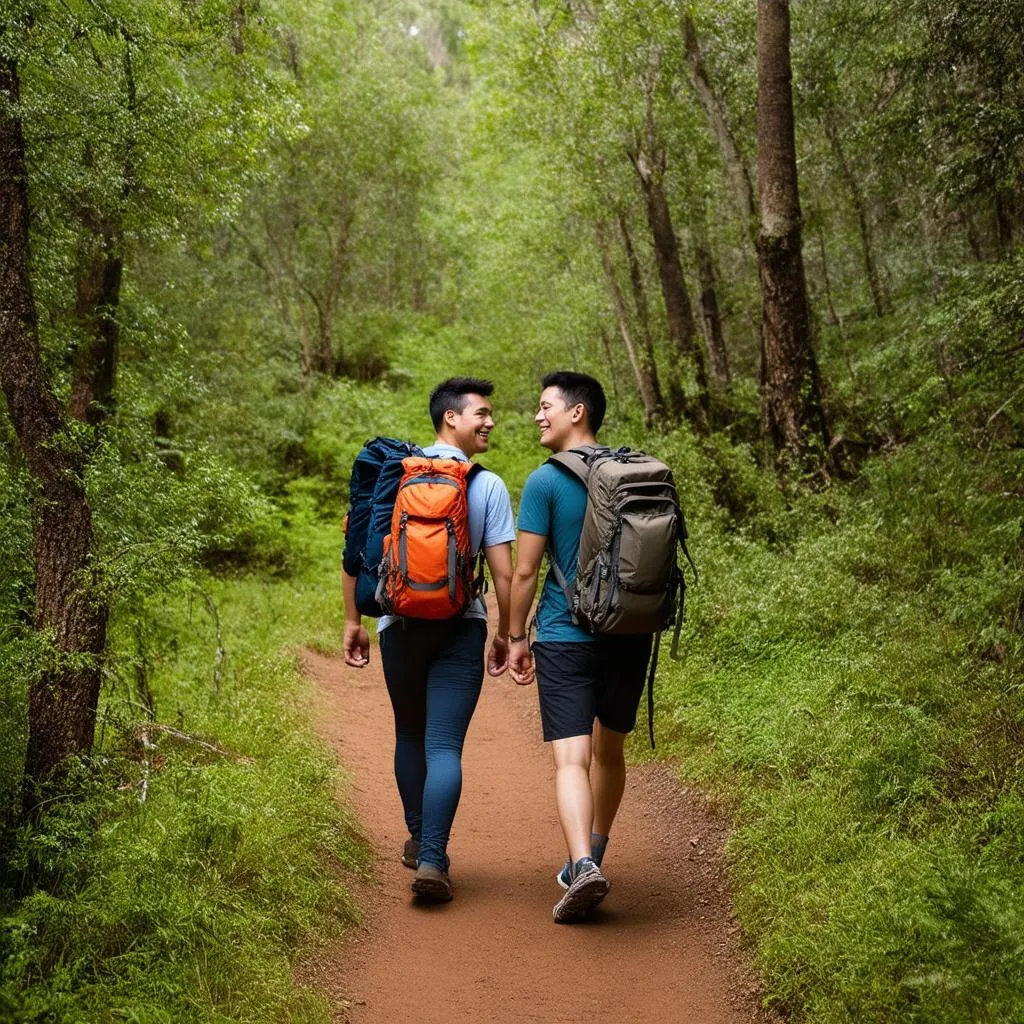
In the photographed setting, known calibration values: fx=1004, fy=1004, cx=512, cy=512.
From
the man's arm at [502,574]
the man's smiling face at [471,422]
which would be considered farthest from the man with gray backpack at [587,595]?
the man's smiling face at [471,422]

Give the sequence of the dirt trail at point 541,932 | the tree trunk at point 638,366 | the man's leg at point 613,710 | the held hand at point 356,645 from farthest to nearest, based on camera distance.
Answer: the tree trunk at point 638,366
the held hand at point 356,645
the man's leg at point 613,710
the dirt trail at point 541,932

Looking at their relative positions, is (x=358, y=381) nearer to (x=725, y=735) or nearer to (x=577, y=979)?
(x=725, y=735)

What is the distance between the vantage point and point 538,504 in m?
4.60

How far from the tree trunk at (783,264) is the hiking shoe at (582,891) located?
613 cm

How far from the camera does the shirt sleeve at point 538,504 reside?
4.59m

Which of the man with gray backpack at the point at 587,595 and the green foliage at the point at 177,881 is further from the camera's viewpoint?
the man with gray backpack at the point at 587,595

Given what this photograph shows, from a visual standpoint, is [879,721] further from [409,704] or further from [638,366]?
[638,366]

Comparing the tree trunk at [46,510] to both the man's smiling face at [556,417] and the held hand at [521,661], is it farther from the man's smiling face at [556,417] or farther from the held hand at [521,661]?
the man's smiling face at [556,417]

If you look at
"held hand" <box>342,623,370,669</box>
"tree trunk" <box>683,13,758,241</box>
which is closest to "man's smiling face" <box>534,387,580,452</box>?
"held hand" <box>342,623,370,669</box>

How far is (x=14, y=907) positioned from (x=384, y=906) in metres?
1.87

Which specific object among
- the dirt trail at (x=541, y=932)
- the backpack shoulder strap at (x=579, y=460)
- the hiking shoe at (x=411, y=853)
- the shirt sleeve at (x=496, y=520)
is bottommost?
the dirt trail at (x=541, y=932)

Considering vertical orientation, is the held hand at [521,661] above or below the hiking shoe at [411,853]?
above

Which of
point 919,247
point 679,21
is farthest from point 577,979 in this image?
point 919,247

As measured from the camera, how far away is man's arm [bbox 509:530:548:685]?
452 cm
